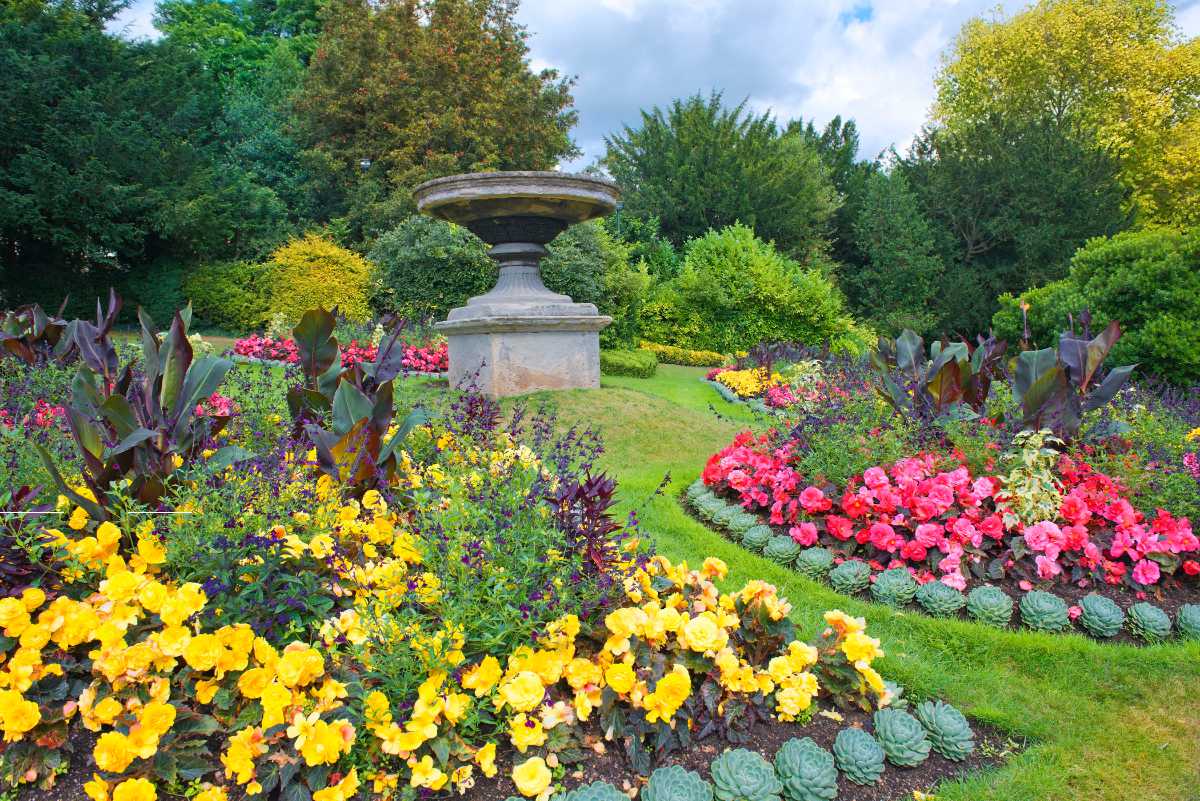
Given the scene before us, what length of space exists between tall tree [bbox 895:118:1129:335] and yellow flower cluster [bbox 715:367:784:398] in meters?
13.9

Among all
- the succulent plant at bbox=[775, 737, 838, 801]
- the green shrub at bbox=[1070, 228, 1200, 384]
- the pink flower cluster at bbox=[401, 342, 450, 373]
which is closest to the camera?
the succulent plant at bbox=[775, 737, 838, 801]

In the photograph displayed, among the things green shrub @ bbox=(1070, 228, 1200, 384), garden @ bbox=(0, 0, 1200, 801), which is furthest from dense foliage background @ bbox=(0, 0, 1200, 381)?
garden @ bbox=(0, 0, 1200, 801)

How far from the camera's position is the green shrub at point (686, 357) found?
14.5m

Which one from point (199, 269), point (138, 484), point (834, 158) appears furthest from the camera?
point (834, 158)

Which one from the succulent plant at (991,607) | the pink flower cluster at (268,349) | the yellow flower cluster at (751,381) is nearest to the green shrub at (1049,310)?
the yellow flower cluster at (751,381)

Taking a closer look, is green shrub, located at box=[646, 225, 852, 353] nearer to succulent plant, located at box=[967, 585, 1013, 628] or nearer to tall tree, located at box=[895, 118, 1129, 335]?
tall tree, located at box=[895, 118, 1129, 335]

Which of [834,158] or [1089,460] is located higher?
[834,158]

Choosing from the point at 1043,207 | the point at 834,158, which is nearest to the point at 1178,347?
the point at 1043,207

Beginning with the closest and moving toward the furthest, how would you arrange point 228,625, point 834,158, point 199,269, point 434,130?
point 228,625, point 199,269, point 434,130, point 834,158

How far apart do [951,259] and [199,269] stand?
20.8 m

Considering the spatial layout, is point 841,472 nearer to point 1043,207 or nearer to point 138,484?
point 138,484

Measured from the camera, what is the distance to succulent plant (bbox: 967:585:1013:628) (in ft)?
10.3

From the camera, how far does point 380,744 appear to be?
6.47 feet

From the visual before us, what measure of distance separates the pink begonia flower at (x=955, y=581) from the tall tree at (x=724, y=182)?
1930 cm
